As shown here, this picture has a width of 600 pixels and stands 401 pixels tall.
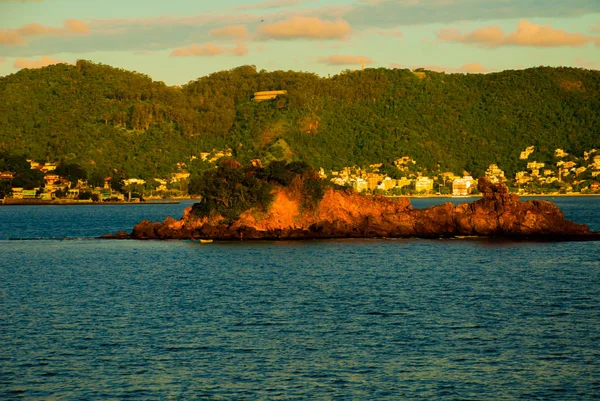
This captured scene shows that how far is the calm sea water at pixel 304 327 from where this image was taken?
2398 centimetres

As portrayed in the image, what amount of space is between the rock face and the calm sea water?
1338 centimetres

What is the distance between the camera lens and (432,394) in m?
23.0

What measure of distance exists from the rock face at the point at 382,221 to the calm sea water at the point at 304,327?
43.9 feet

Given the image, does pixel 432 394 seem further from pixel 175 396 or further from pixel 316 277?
pixel 316 277

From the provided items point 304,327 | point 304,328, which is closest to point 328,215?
point 304,327

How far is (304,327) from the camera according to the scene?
32.4 meters

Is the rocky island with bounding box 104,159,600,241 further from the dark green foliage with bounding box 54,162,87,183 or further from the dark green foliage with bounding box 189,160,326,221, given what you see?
the dark green foliage with bounding box 54,162,87,183

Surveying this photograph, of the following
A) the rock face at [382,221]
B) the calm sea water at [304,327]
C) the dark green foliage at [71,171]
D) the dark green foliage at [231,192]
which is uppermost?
the dark green foliage at [71,171]

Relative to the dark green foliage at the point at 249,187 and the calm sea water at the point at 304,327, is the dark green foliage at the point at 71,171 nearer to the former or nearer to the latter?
the dark green foliage at the point at 249,187

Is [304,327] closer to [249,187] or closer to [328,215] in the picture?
[249,187]

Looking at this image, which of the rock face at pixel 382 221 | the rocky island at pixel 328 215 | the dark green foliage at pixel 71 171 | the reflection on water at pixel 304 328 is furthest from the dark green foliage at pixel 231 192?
the dark green foliage at pixel 71 171

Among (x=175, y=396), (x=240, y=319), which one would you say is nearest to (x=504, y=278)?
(x=240, y=319)

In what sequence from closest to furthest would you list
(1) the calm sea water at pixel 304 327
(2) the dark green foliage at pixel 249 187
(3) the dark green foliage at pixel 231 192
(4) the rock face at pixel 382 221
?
(1) the calm sea water at pixel 304 327 → (3) the dark green foliage at pixel 231 192 → (2) the dark green foliage at pixel 249 187 → (4) the rock face at pixel 382 221

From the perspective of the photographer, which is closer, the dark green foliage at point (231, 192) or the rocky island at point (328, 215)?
the dark green foliage at point (231, 192)
